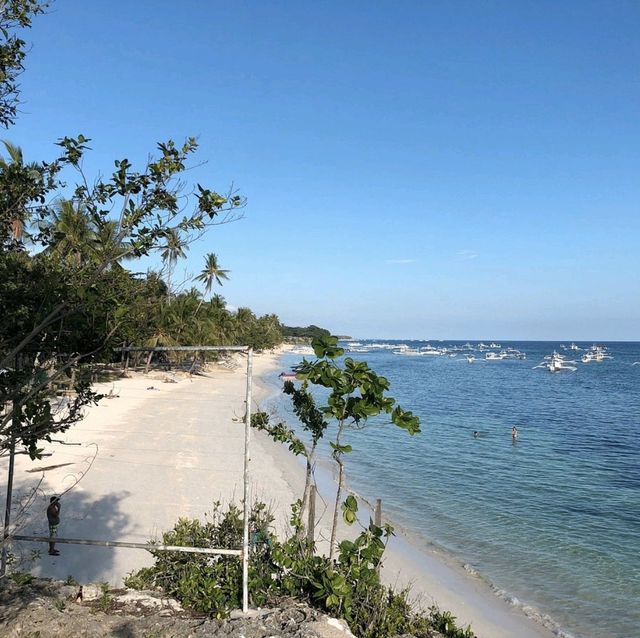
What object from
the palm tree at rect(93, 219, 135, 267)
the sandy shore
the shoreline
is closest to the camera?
the palm tree at rect(93, 219, 135, 267)

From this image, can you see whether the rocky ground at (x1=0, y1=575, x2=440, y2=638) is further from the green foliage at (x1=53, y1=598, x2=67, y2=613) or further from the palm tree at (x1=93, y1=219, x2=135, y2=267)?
the palm tree at (x1=93, y1=219, x2=135, y2=267)

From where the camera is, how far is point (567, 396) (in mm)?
52625

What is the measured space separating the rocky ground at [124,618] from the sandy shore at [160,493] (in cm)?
122

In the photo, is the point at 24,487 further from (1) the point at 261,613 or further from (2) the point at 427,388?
(2) the point at 427,388

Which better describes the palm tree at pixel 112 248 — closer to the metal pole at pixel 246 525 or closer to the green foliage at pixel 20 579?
the metal pole at pixel 246 525

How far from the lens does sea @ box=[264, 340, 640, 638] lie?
36.3ft

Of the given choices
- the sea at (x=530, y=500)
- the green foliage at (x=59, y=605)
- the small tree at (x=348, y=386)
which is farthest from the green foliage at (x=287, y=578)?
the sea at (x=530, y=500)

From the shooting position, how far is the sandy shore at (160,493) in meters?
9.65

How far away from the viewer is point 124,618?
5.52 metres

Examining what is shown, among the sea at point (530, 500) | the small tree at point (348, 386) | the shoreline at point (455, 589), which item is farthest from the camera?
the sea at point (530, 500)

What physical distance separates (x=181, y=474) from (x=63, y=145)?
13.9 meters

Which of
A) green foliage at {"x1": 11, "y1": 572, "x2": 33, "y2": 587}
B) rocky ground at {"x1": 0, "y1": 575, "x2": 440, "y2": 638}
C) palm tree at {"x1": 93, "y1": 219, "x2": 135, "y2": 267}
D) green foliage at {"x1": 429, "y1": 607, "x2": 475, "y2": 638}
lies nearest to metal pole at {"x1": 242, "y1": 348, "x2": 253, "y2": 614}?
rocky ground at {"x1": 0, "y1": 575, "x2": 440, "y2": 638}

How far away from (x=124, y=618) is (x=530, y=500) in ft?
51.0

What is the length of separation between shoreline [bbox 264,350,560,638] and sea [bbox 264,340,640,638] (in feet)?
0.59
